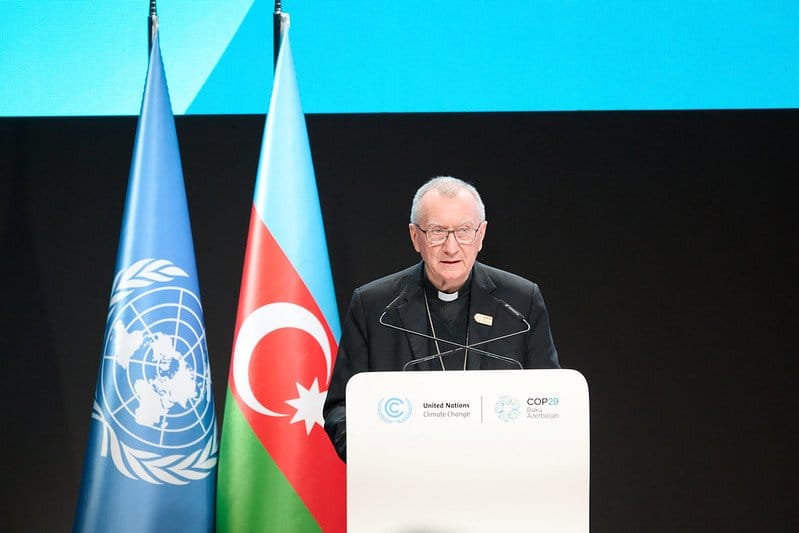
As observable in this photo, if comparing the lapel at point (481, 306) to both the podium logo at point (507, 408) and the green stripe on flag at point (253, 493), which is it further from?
the green stripe on flag at point (253, 493)

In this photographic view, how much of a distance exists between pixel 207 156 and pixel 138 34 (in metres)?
0.55

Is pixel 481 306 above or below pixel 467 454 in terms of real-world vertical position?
above

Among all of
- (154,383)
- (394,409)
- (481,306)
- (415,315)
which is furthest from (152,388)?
(394,409)

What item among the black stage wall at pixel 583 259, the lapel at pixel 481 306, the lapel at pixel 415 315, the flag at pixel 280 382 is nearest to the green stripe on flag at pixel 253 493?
the flag at pixel 280 382

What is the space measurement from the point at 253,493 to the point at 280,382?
375mm

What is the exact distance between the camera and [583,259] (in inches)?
141

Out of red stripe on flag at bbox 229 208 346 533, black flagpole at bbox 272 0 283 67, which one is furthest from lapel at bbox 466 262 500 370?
black flagpole at bbox 272 0 283 67

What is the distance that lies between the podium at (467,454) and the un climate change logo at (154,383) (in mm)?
A: 1515

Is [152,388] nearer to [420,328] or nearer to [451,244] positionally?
[420,328]

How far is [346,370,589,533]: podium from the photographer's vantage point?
4.93ft

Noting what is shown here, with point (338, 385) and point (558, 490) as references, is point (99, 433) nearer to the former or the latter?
point (338, 385)

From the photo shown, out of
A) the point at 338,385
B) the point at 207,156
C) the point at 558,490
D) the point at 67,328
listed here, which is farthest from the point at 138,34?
the point at 558,490

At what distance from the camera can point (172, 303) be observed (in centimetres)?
294

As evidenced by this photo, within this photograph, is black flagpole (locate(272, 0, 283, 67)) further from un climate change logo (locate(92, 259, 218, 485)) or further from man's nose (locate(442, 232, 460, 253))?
man's nose (locate(442, 232, 460, 253))
